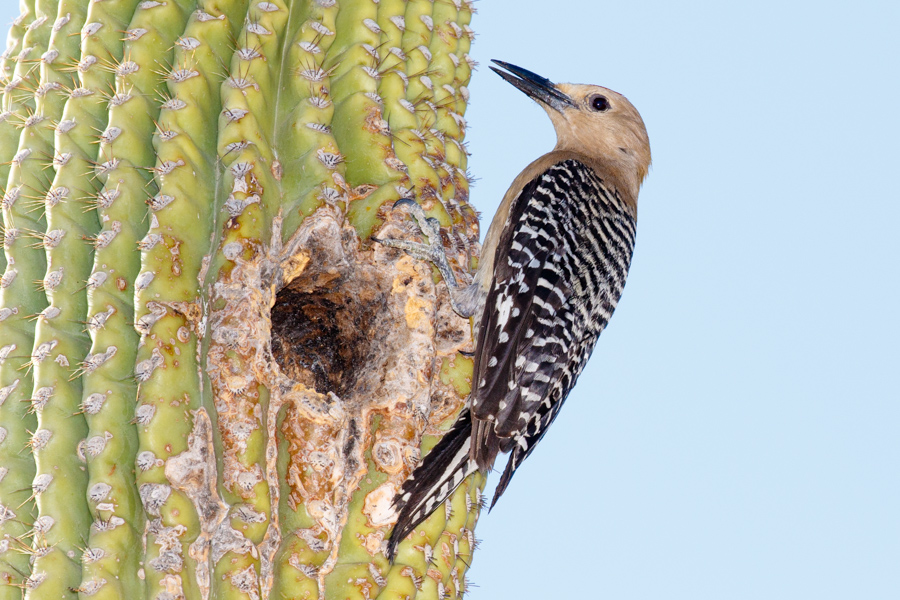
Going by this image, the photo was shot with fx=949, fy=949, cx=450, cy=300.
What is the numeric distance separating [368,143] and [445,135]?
1.43 ft

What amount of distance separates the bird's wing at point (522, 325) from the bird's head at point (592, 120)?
0.73 m

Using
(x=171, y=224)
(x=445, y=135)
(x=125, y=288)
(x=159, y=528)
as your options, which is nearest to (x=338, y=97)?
(x=445, y=135)

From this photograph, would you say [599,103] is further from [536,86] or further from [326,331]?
[326,331]

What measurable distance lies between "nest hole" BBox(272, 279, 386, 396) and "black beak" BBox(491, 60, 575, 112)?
5.36ft

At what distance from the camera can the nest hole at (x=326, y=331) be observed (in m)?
2.75

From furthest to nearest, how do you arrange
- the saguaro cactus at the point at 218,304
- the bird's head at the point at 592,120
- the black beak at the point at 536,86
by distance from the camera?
the bird's head at the point at 592,120 < the black beak at the point at 536,86 < the saguaro cactus at the point at 218,304

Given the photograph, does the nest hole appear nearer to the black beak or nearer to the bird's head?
the black beak

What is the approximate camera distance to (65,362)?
6.98 feet

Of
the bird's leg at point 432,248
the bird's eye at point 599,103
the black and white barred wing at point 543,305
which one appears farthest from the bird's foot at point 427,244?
the bird's eye at point 599,103

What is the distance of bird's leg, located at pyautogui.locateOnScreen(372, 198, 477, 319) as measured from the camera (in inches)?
103

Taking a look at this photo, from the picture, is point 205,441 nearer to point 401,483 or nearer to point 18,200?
point 401,483

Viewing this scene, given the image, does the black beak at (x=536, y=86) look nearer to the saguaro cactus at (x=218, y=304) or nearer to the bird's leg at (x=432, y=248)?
the saguaro cactus at (x=218, y=304)

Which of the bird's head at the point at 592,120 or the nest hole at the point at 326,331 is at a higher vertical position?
the bird's head at the point at 592,120

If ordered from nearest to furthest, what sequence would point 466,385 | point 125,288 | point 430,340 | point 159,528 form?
point 159,528 → point 125,288 → point 430,340 → point 466,385
